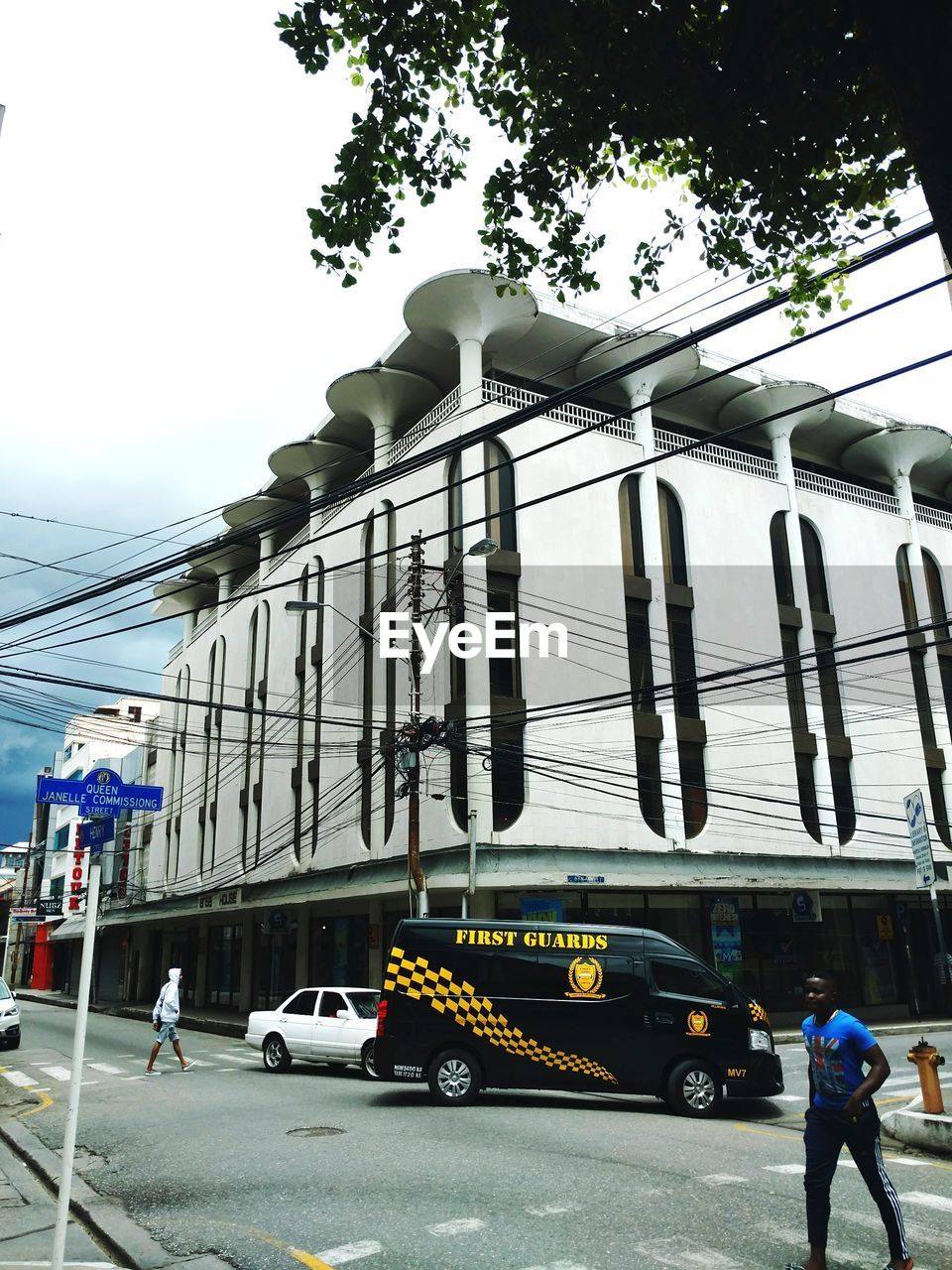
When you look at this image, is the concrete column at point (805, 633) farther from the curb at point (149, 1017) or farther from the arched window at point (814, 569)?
the curb at point (149, 1017)

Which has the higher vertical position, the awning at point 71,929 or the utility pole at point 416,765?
the utility pole at point 416,765

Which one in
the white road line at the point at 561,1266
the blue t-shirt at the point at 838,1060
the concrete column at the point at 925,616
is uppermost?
the concrete column at the point at 925,616

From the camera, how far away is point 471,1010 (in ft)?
42.5

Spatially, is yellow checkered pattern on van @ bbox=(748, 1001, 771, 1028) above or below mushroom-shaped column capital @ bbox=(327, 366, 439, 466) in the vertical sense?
below

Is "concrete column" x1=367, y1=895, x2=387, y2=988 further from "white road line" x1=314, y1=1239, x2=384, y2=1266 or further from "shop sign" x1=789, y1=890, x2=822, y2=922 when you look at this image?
"white road line" x1=314, y1=1239, x2=384, y2=1266

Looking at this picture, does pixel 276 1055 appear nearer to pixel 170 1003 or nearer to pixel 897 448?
pixel 170 1003

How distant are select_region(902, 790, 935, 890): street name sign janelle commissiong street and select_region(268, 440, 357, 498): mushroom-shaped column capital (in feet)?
80.0

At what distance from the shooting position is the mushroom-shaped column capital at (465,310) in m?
25.1

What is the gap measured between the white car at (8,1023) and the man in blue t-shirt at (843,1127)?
865 inches

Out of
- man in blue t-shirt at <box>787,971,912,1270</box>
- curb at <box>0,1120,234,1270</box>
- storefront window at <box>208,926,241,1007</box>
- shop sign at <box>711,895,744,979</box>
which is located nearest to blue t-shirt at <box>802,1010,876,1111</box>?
man in blue t-shirt at <box>787,971,912,1270</box>

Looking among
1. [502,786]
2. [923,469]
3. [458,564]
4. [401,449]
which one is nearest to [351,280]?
[458,564]

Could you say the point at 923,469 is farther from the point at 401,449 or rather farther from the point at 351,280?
the point at 351,280

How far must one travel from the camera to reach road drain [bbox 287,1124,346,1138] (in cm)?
1045

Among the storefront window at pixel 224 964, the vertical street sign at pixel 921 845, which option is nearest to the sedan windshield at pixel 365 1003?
the vertical street sign at pixel 921 845
